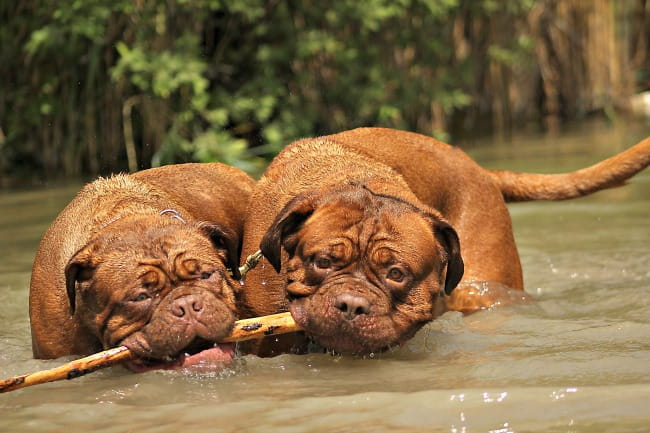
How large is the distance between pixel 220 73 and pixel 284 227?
11.1m

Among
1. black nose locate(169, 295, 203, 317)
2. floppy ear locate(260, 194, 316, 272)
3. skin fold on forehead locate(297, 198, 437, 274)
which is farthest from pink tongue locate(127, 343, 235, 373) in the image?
skin fold on forehead locate(297, 198, 437, 274)

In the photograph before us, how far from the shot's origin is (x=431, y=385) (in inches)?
196

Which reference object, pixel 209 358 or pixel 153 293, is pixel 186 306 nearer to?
pixel 153 293

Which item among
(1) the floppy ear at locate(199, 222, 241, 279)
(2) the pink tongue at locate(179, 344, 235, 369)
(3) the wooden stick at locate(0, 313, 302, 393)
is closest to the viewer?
(3) the wooden stick at locate(0, 313, 302, 393)

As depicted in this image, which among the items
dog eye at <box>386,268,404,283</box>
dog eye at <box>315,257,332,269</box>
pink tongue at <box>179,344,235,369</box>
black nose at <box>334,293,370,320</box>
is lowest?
pink tongue at <box>179,344,235,369</box>

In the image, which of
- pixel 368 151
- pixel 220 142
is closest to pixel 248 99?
pixel 220 142

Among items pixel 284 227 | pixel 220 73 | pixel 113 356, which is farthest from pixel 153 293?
pixel 220 73

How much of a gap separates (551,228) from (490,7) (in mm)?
8927

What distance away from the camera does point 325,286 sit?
17.2 feet

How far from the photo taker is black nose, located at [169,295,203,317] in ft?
16.9

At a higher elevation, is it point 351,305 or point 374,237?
point 374,237

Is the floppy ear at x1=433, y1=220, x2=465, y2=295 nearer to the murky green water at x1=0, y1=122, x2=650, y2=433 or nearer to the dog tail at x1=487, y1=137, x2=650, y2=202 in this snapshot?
the murky green water at x1=0, y1=122, x2=650, y2=433

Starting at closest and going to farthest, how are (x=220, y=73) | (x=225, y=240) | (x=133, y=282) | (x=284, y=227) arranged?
(x=133, y=282)
(x=284, y=227)
(x=225, y=240)
(x=220, y=73)

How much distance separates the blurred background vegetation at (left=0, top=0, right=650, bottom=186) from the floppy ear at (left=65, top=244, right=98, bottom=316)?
8.22m
